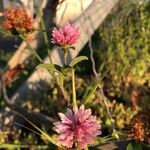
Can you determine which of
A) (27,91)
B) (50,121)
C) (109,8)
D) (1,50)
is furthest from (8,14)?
(1,50)

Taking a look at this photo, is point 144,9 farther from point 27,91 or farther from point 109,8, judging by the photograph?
point 27,91

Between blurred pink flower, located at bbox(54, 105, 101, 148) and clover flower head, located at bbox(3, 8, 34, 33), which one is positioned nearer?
blurred pink flower, located at bbox(54, 105, 101, 148)

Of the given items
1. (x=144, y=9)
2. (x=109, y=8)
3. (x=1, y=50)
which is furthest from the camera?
(x=1, y=50)

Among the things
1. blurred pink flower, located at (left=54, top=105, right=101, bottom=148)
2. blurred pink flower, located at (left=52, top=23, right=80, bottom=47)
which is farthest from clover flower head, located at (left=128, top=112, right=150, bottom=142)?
blurred pink flower, located at (left=52, top=23, right=80, bottom=47)

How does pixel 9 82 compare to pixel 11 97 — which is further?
pixel 9 82

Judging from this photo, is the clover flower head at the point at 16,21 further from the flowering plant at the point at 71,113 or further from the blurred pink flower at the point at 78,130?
the blurred pink flower at the point at 78,130

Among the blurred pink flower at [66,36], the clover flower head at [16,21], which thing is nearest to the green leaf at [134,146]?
the blurred pink flower at [66,36]

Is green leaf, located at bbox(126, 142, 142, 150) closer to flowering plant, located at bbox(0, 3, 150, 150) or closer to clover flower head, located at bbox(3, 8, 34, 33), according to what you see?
flowering plant, located at bbox(0, 3, 150, 150)

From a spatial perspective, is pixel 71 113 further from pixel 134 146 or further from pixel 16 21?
pixel 16 21
